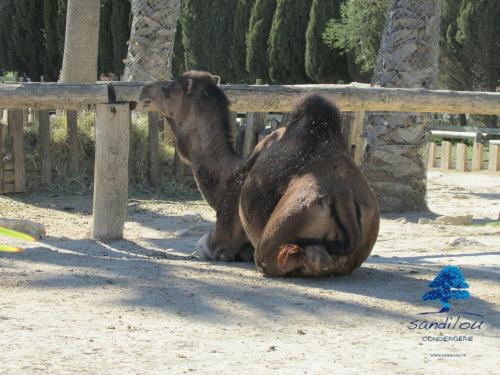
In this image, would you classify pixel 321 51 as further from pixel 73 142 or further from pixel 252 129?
pixel 73 142

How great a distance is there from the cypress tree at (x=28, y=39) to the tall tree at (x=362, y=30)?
16410 mm

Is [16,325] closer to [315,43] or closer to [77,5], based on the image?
[77,5]

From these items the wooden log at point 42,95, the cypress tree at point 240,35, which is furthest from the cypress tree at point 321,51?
the wooden log at point 42,95

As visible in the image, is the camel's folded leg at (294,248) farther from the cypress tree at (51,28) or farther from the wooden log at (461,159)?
the cypress tree at (51,28)

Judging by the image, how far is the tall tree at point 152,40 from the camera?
55.2 ft

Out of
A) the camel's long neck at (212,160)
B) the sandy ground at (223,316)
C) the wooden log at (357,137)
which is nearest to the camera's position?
the sandy ground at (223,316)

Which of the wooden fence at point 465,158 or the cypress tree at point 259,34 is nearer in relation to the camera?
the wooden fence at point 465,158

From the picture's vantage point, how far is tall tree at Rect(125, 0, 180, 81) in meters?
16.8

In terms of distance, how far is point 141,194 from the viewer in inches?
572

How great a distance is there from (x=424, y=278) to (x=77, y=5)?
10.9m

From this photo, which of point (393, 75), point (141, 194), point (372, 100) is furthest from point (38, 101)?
point (393, 75)

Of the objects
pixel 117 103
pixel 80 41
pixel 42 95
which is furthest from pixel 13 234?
pixel 80 41

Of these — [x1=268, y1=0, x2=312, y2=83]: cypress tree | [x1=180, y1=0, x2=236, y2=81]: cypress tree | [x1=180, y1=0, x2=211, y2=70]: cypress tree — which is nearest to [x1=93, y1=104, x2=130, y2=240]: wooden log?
[x1=268, y1=0, x2=312, y2=83]: cypress tree

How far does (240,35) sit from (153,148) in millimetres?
22274
